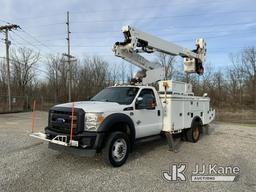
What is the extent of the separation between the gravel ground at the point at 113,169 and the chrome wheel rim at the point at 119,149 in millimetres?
243

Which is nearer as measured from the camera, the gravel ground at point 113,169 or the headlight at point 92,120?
the gravel ground at point 113,169

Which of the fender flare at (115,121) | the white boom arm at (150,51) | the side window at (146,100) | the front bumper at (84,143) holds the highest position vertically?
the white boom arm at (150,51)

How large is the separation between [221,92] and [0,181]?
37.6 meters

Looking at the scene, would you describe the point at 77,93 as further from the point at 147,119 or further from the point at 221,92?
the point at 147,119

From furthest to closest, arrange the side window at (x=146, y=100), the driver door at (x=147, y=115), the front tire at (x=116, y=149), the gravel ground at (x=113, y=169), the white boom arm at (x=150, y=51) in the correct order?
the white boom arm at (x=150, y=51) → the side window at (x=146, y=100) → the driver door at (x=147, y=115) → the front tire at (x=116, y=149) → the gravel ground at (x=113, y=169)

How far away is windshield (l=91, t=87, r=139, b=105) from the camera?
6.17m

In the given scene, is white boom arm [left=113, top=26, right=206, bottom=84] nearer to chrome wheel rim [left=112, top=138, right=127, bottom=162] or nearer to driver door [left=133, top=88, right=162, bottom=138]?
driver door [left=133, top=88, right=162, bottom=138]

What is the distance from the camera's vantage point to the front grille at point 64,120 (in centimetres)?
502

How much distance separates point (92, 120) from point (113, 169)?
118 cm

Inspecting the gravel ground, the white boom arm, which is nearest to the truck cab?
the gravel ground

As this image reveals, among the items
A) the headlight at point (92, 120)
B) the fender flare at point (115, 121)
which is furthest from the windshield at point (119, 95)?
the headlight at point (92, 120)

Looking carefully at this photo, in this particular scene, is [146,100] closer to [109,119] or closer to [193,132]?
[109,119]

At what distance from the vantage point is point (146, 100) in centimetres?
639

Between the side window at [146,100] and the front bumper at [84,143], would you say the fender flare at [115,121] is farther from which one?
the side window at [146,100]
